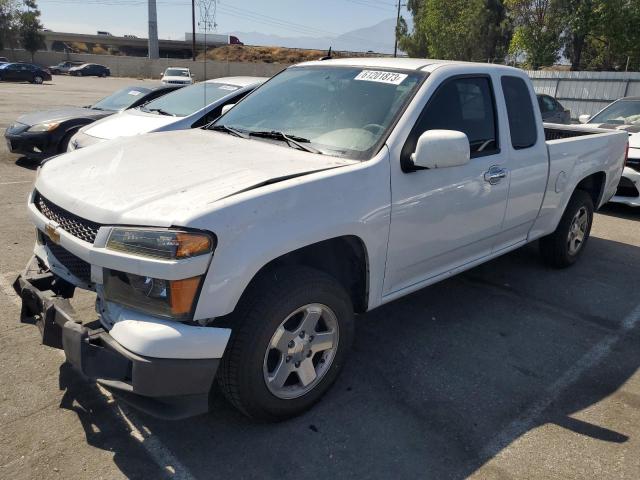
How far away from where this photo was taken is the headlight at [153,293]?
2387 millimetres

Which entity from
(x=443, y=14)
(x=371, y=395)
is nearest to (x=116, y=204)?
(x=371, y=395)

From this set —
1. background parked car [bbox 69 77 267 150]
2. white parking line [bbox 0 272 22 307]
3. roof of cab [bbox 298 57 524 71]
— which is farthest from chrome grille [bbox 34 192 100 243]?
background parked car [bbox 69 77 267 150]

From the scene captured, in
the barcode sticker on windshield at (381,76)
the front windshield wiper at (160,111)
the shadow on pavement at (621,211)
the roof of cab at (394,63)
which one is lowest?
the shadow on pavement at (621,211)

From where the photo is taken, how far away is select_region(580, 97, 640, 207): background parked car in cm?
752

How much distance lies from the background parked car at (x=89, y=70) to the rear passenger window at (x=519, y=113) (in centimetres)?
5612

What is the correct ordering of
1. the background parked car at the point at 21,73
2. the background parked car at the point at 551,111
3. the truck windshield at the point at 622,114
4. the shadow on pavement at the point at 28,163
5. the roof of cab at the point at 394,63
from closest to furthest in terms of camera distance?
the roof of cab at the point at 394,63 < the truck windshield at the point at 622,114 < the shadow on pavement at the point at 28,163 < the background parked car at the point at 551,111 < the background parked car at the point at 21,73

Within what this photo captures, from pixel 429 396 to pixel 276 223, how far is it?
149cm

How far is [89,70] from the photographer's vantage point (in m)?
53.4

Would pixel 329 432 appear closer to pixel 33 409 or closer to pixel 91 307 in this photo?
pixel 33 409

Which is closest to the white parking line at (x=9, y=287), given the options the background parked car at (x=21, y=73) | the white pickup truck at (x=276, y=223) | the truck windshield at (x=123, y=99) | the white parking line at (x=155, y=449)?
the white pickup truck at (x=276, y=223)

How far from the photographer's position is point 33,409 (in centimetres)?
295

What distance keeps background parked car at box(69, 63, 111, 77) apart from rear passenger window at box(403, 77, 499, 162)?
5638 cm

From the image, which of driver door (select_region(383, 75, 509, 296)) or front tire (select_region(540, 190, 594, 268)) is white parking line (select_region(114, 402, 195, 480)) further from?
front tire (select_region(540, 190, 594, 268))

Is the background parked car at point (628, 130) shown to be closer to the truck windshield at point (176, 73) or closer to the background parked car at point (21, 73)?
the truck windshield at point (176, 73)
